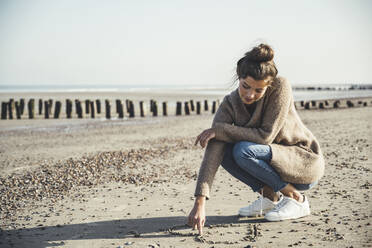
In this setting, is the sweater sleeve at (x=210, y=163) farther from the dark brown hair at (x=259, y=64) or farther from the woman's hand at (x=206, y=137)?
the dark brown hair at (x=259, y=64)

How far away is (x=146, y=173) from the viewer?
21.4 feet

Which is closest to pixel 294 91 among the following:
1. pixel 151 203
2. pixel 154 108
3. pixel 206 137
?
pixel 154 108

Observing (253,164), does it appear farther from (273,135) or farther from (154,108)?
(154,108)

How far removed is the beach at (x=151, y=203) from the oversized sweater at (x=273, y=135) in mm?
580

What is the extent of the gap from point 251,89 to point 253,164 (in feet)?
2.40

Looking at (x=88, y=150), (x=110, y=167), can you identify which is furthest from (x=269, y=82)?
(x=88, y=150)

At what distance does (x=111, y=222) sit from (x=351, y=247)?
7.95 ft

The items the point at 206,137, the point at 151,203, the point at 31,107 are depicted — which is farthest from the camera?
the point at 31,107

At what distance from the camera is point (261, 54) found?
341 cm

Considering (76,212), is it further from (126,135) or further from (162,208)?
(126,135)

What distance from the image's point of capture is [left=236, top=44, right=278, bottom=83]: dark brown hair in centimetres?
340

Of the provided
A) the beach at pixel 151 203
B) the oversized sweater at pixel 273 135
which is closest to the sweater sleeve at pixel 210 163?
the oversized sweater at pixel 273 135

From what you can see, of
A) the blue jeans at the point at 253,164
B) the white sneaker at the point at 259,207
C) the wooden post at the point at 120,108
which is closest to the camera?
the blue jeans at the point at 253,164

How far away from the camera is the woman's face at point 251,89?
3.46 meters
